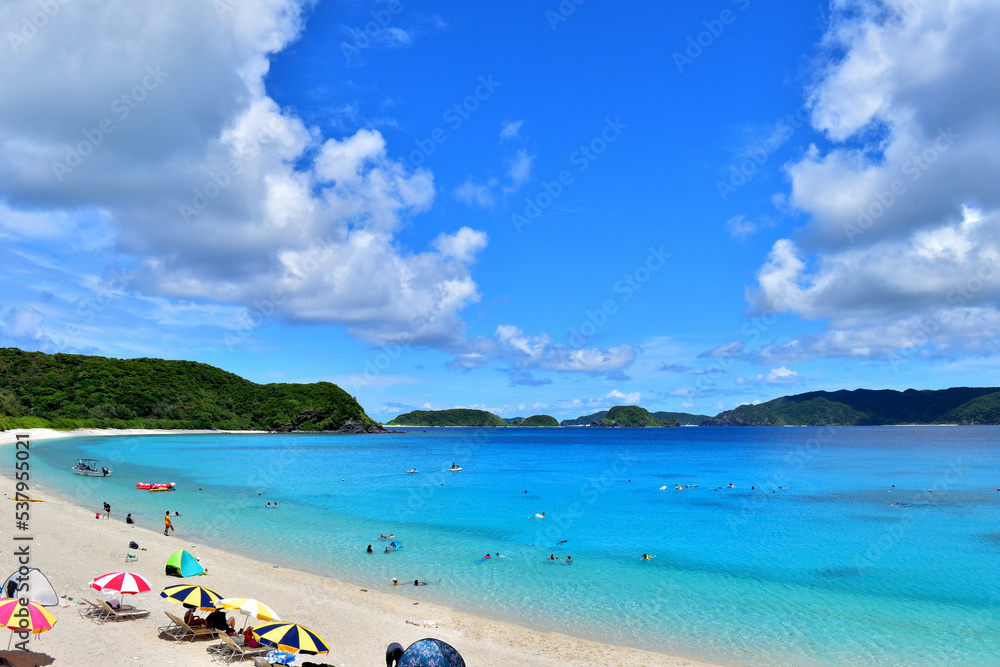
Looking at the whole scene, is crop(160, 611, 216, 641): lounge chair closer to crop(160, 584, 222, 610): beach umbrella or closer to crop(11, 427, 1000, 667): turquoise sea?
crop(160, 584, 222, 610): beach umbrella

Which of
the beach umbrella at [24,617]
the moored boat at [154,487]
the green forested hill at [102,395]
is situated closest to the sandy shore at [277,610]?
the beach umbrella at [24,617]

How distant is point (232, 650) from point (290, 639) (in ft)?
11.6

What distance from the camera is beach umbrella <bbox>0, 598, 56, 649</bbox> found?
1311 centimetres

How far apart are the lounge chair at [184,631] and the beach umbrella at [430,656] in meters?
10.2

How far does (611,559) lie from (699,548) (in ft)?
24.6

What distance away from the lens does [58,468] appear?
6656cm

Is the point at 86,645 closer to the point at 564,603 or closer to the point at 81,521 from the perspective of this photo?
the point at 564,603

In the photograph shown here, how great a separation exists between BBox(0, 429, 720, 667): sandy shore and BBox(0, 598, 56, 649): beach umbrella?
2068 millimetres

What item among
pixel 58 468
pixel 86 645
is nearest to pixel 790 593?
pixel 86 645

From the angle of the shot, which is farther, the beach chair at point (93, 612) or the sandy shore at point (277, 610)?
the beach chair at point (93, 612)

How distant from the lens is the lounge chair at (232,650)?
16.1 metres

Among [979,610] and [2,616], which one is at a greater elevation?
[2,616]

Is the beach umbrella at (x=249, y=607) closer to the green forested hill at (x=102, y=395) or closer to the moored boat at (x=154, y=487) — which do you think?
the moored boat at (x=154, y=487)

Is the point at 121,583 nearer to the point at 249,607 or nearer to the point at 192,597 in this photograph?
the point at 192,597
